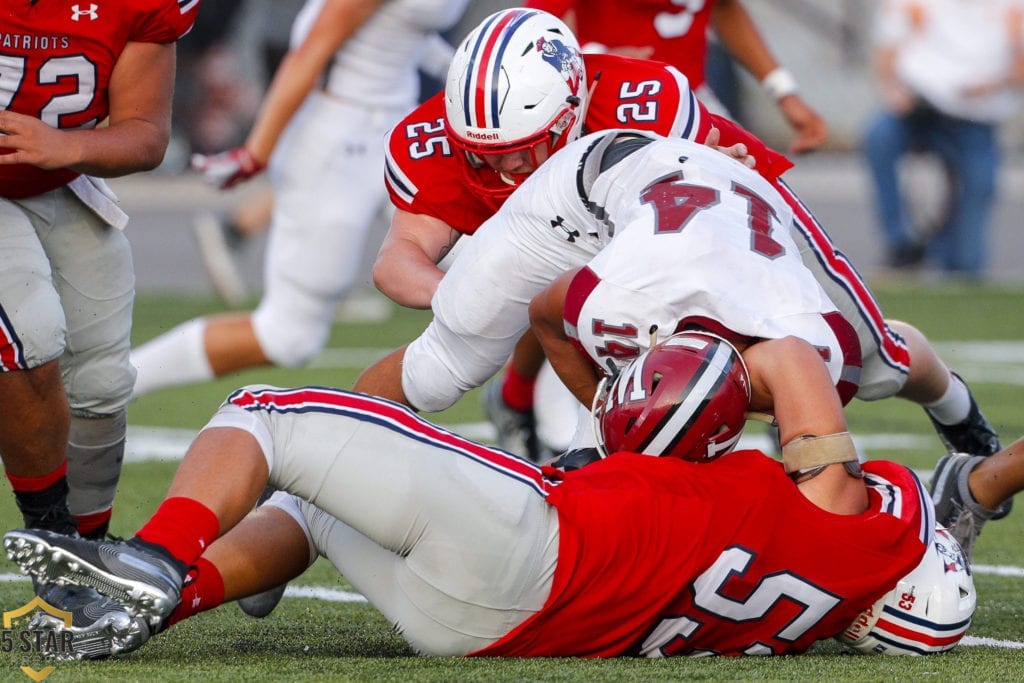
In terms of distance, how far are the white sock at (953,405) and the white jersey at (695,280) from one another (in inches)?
45.5

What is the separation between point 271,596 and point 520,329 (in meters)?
0.83

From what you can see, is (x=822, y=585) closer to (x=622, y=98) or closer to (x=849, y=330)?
(x=849, y=330)

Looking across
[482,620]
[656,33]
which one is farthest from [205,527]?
[656,33]

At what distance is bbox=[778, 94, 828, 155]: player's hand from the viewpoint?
571 centimetres

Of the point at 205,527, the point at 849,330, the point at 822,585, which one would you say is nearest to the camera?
the point at 205,527

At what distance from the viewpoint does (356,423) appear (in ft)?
10.1

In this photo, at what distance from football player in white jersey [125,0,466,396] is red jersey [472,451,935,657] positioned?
10.1ft

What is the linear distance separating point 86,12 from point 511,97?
99 cm

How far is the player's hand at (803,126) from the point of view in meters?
5.71

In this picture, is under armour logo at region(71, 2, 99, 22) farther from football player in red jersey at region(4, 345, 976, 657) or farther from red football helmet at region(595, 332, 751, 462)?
red football helmet at region(595, 332, 751, 462)

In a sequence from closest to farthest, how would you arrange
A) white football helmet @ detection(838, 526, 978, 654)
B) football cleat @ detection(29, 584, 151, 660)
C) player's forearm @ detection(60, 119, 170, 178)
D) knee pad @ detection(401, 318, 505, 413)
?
football cleat @ detection(29, 584, 151, 660) < white football helmet @ detection(838, 526, 978, 654) < player's forearm @ detection(60, 119, 170, 178) < knee pad @ detection(401, 318, 505, 413)

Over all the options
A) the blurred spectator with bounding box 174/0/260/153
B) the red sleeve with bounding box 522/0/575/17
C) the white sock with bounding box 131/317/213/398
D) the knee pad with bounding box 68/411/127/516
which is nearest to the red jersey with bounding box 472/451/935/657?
the knee pad with bounding box 68/411/127/516

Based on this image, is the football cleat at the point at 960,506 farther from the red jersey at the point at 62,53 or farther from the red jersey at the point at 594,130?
the red jersey at the point at 62,53

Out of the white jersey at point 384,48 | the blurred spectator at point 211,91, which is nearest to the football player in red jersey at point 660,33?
the white jersey at point 384,48
